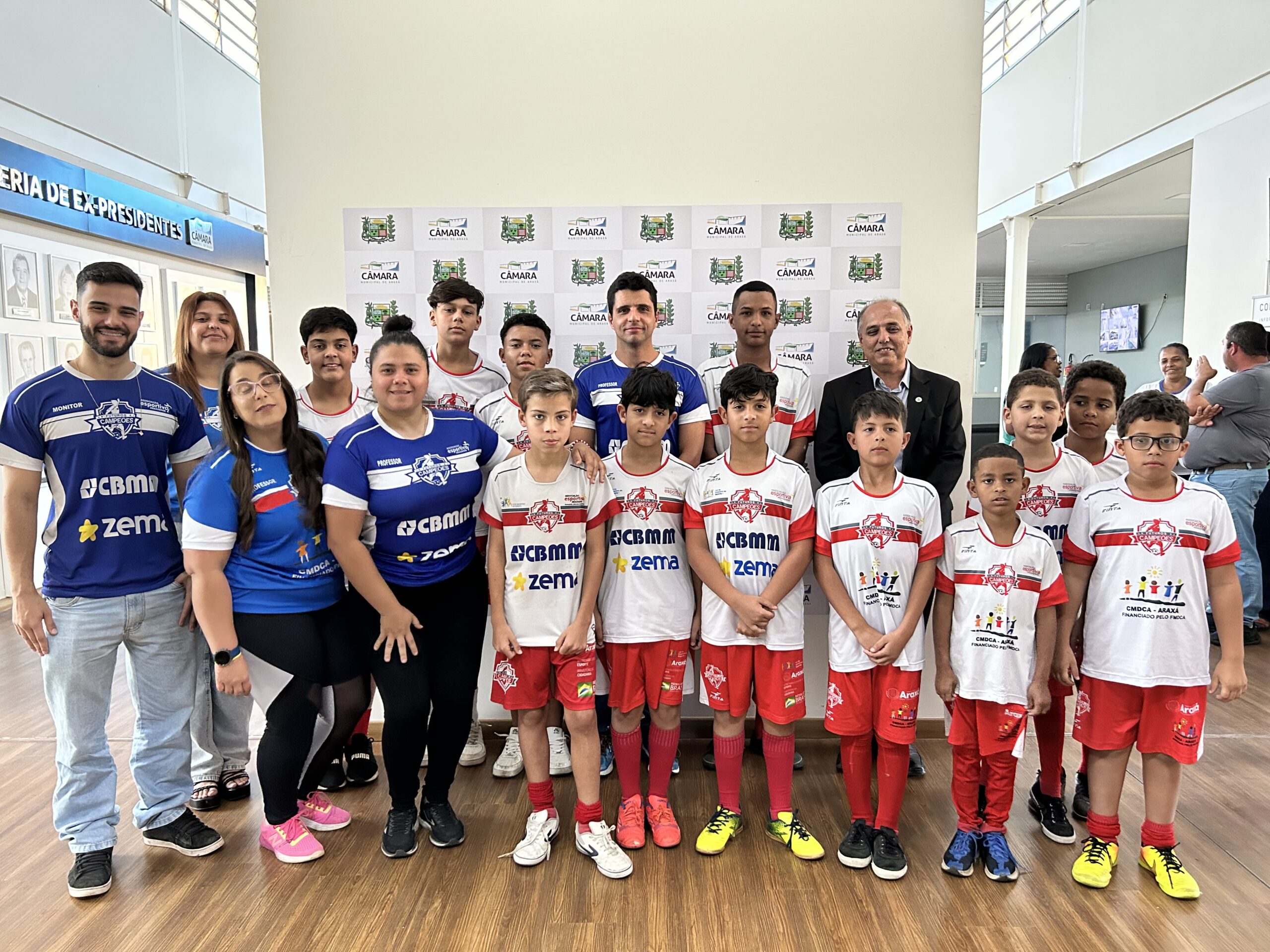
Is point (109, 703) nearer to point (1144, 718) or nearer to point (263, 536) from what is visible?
point (263, 536)

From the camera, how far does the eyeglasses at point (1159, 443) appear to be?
2.15m

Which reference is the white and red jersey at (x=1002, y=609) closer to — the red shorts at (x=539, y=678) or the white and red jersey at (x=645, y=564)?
the white and red jersey at (x=645, y=564)

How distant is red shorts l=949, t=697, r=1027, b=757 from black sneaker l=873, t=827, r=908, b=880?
35cm

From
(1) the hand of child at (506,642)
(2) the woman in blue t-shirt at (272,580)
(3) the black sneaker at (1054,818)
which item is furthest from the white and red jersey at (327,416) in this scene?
(3) the black sneaker at (1054,818)

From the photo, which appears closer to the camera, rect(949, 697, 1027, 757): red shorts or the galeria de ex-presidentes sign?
rect(949, 697, 1027, 757): red shorts

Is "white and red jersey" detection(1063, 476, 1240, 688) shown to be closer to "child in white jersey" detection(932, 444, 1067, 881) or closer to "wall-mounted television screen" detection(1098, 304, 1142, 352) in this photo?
"child in white jersey" detection(932, 444, 1067, 881)

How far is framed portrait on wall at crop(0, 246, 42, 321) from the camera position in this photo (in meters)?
5.05

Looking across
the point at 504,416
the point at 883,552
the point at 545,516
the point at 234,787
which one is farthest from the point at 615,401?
the point at 234,787

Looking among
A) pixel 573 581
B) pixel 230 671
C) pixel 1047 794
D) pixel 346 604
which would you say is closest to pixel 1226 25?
pixel 1047 794

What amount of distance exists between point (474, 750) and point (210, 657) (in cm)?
107

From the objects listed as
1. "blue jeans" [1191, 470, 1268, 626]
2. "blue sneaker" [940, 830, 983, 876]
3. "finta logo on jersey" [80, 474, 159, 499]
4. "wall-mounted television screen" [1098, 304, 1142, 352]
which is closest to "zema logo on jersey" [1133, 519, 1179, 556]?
"blue sneaker" [940, 830, 983, 876]

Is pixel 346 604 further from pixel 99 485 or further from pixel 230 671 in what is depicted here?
pixel 99 485

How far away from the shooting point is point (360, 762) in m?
2.97

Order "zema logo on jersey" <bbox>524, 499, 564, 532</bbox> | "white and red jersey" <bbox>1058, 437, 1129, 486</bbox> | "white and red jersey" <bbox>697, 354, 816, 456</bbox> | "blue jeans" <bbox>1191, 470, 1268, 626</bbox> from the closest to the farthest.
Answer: "zema logo on jersey" <bbox>524, 499, 564, 532</bbox>, "white and red jersey" <bbox>1058, 437, 1129, 486</bbox>, "white and red jersey" <bbox>697, 354, 816, 456</bbox>, "blue jeans" <bbox>1191, 470, 1268, 626</bbox>
